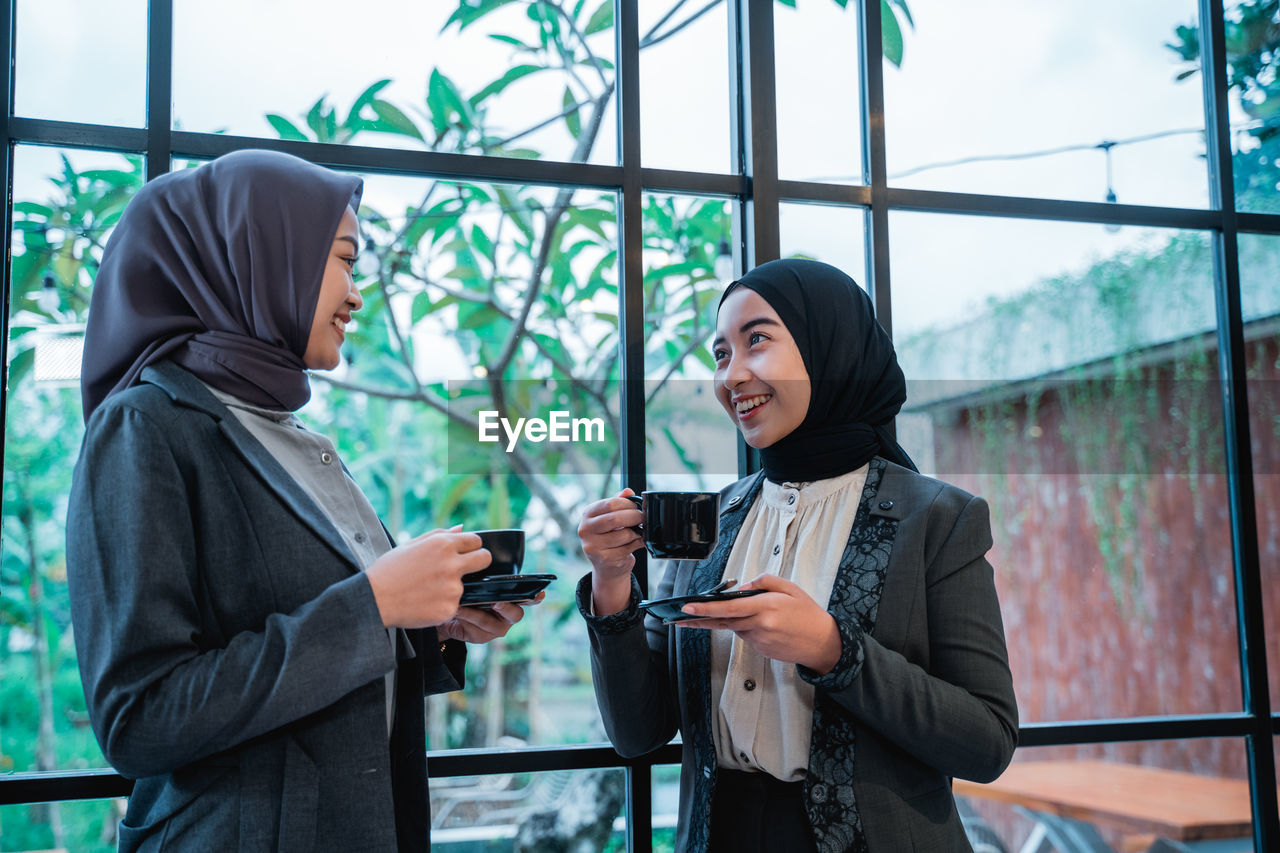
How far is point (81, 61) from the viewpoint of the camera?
1.70 meters

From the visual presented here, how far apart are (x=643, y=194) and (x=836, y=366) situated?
69 centimetres

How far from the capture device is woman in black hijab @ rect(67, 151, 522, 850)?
1.02m

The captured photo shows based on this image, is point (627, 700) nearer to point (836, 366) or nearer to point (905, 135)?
point (836, 366)

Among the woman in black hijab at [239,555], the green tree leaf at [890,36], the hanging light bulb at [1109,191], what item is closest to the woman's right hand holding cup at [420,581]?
the woman in black hijab at [239,555]

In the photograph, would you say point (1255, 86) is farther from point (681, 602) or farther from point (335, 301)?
point (335, 301)

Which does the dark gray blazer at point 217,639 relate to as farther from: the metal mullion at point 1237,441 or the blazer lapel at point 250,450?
the metal mullion at point 1237,441

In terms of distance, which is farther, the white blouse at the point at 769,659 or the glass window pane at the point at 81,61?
the glass window pane at the point at 81,61

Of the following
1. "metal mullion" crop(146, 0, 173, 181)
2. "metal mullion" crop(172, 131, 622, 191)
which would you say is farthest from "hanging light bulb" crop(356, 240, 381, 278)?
"metal mullion" crop(146, 0, 173, 181)

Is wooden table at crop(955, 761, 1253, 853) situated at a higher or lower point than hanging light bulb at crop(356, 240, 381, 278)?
lower

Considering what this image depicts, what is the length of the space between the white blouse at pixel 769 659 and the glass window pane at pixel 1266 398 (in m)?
1.34

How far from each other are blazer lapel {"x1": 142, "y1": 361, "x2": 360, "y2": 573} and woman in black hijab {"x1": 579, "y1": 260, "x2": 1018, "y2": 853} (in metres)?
0.43

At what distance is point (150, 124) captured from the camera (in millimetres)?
1687

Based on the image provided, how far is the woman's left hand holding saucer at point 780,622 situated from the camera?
4.00ft

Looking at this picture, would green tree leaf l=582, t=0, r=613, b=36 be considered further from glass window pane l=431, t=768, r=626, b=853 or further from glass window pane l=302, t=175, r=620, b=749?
glass window pane l=431, t=768, r=626, b=853
